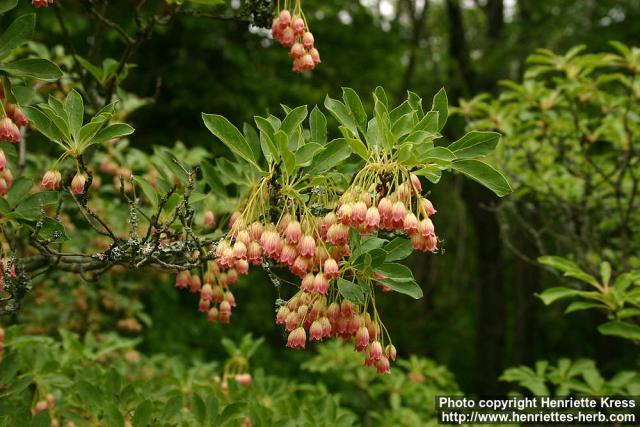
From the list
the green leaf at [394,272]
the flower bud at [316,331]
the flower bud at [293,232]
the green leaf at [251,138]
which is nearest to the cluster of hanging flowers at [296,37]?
the green leaf at [251,138]

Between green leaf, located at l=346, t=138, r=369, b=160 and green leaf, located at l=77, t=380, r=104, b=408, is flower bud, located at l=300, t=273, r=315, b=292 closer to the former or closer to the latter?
green leaf, located at l=346, t=138, r=369, b=160

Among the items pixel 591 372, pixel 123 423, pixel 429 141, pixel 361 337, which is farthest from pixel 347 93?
pixel 591 372

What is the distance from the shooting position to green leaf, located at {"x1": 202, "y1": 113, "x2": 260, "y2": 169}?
6.25 feet

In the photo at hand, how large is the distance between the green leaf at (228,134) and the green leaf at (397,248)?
18.6 inches

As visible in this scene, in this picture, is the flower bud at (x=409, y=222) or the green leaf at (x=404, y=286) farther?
the green leaf at (x=404, y=286)

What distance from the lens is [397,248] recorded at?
73.7 inches

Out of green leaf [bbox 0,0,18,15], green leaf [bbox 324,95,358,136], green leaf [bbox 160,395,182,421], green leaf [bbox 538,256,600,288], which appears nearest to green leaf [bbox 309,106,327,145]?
green leaf [bbox 324,95,358,136]

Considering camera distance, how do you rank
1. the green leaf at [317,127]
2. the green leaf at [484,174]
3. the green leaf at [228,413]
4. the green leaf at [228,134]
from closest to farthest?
the green leaf at [484,174] < the green leaf at [228,134] < the green leaf at [317,127] < the green leaf at [228,413]

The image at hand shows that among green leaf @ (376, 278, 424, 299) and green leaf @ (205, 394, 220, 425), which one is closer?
green leaf @ (376, 278, 424, 299)

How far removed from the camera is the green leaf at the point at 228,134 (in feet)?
6.25

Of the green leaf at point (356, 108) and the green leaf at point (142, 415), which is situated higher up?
the green leaf at point (356, 108)

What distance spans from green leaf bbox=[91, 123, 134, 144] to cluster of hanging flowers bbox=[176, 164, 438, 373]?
44 cm

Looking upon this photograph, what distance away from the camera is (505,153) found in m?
4.52

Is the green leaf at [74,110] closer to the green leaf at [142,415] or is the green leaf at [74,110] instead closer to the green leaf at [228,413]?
the green leaf at [142,415]
